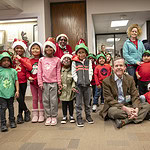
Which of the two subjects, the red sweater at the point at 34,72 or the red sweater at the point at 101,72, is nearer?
the red sweater at the point at 34,72

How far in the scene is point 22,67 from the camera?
3098 millimetres

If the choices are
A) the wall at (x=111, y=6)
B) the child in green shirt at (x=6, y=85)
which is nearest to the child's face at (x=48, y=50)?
the child in green shirt at (x=6, y=85)

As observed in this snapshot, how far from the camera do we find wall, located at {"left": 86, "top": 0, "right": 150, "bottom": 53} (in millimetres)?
5676

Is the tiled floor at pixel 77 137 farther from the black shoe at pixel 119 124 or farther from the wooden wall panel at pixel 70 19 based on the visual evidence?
the wooden wall panel at pixel 70 19

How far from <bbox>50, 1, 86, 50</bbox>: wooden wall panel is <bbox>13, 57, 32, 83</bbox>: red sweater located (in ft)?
10.2

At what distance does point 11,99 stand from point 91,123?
4.21ft

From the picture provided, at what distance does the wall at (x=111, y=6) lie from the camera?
5676mm

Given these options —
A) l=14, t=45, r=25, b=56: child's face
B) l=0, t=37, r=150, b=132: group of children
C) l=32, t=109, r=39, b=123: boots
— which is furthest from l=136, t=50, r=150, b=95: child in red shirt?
l=14, t=45, r=25, b=56: child's face

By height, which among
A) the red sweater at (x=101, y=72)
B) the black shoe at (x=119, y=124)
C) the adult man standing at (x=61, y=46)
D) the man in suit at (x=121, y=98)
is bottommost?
the black shoe at (x=119, y=124)

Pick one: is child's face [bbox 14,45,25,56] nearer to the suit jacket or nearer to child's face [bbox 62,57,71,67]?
child's face [bbox 62,57,71,67]

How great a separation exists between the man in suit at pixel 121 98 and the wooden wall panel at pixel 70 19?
10.7 ft

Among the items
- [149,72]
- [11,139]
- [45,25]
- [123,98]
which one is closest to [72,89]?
[123,98]

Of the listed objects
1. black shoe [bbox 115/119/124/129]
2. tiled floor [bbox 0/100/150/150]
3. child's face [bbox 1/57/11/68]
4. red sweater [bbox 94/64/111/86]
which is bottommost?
tiled floor [bbox 0/100/150/150]

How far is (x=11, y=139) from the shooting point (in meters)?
2.23
